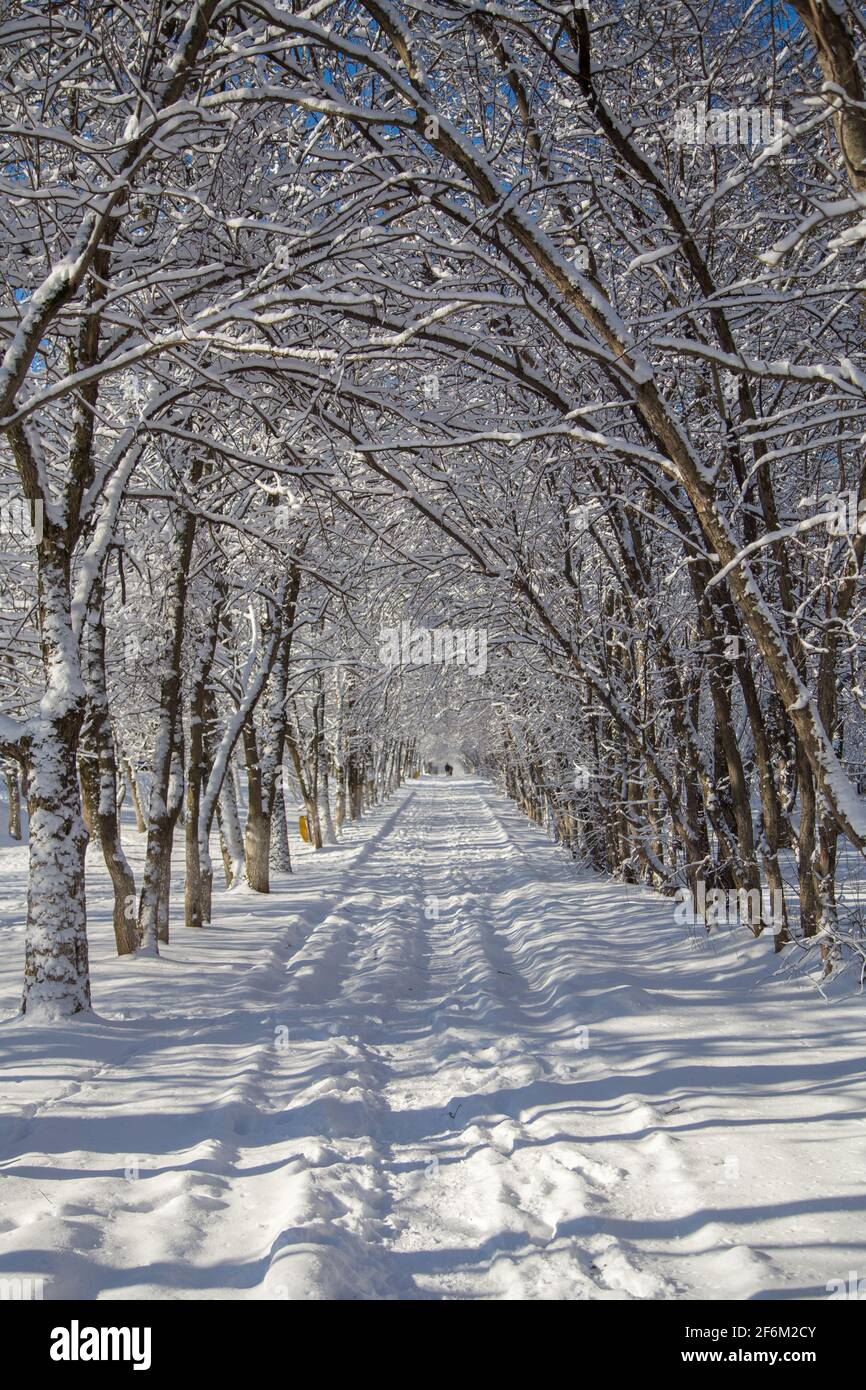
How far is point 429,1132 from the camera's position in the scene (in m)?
4.35

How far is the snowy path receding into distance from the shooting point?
3.00 m

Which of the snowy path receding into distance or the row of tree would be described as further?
Answer: the row of tree

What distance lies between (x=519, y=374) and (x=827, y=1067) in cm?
460

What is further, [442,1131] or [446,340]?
[446,340]

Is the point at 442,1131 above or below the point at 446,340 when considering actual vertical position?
below

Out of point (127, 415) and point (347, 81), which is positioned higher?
point (347, 81)

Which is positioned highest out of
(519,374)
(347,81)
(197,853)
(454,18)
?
(347,81)

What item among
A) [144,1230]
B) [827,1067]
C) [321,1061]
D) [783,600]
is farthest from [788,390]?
[144,1230]

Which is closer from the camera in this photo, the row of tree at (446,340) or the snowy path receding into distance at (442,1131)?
the snowy path receding into distance at (442,1131)

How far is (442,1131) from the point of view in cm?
435

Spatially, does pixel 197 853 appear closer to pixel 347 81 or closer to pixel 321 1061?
pixel 321 1061

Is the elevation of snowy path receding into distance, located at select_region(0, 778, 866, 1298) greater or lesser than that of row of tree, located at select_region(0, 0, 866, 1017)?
lesser

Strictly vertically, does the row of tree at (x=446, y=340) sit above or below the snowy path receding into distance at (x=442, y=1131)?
above

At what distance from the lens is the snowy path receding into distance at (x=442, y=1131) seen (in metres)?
3.00
